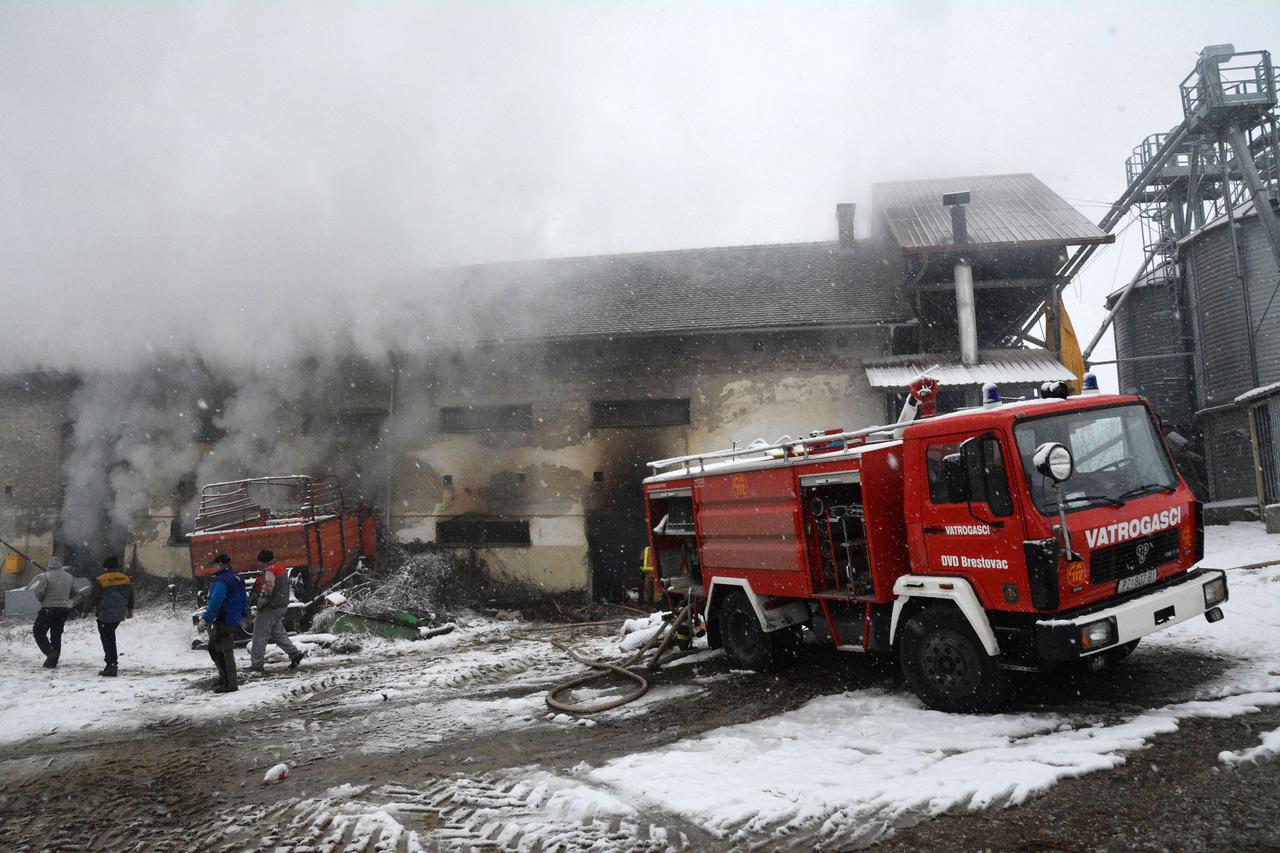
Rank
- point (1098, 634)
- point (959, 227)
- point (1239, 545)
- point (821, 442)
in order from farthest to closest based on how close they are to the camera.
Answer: point (959, 227)
point (1239, 545)
point (821, 442)
point (1098, 634)

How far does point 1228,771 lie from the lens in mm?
3541

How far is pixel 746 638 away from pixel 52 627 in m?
9.36

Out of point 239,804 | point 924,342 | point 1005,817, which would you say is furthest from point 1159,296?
point 239,804

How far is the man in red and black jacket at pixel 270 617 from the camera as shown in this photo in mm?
8961

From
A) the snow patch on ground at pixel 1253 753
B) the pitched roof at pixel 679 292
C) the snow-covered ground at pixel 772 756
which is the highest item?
the pitched roof at pixel 679 292

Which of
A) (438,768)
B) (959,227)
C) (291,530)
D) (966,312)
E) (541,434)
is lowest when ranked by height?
(438,768)

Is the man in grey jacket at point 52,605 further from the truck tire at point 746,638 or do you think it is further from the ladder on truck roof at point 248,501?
the truck tire at point 746,638

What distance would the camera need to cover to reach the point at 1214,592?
4922mm

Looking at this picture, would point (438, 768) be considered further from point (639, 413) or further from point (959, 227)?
point (959, 227)

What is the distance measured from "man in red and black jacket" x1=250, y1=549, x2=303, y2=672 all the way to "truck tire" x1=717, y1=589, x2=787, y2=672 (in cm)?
552

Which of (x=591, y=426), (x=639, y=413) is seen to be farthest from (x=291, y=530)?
(x=639, y=413)

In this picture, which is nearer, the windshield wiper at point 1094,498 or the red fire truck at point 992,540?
the red fire truck at point 992,540

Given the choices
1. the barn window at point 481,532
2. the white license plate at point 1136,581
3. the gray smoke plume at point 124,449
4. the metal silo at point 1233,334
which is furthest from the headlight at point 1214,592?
the gray smoke plume at point 124,449

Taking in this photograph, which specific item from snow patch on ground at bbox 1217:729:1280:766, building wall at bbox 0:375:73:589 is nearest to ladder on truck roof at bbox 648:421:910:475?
snow patch on ground at bbox 1217:729:1280:766
